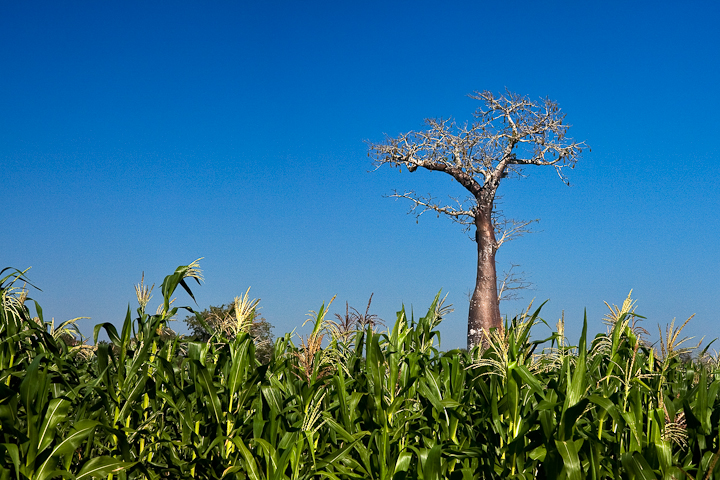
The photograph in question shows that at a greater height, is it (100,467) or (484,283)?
(484,283)

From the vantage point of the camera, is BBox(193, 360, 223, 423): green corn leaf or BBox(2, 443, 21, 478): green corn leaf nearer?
BBox(2, 443, 21, 478): green corn leaf

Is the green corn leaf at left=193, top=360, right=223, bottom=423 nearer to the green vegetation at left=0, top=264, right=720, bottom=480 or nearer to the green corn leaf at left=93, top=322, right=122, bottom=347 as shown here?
the green vegetation at left=0, top=264, right=720, bottom=480

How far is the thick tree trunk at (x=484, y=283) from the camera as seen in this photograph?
1593 centimetres

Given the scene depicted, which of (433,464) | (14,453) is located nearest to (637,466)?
(433,464)

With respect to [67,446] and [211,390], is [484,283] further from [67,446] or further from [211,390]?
[67,446]

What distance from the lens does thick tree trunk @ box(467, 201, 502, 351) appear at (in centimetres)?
1593

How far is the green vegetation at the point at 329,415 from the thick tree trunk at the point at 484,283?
11932mm

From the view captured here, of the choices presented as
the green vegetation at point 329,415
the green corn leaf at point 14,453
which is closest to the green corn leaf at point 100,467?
the green vegetation at point 329,415

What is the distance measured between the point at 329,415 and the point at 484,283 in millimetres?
13112

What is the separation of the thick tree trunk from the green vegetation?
11932 millimetres

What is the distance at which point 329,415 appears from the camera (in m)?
3.69

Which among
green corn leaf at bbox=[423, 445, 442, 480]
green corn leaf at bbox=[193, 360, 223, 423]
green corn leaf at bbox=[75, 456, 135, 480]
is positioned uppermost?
green corn leaf at bbox=[193, 360, 223, 423]

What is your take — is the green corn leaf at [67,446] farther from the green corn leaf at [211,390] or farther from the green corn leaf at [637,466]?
the green corn leaf at [637,466]

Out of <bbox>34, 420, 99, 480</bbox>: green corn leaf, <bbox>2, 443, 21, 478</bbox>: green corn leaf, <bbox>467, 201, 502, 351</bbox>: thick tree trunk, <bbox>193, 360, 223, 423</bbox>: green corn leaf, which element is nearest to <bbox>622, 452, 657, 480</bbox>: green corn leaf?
<bbox>193, 360, 223, 423</bbox>: green corn leaf
